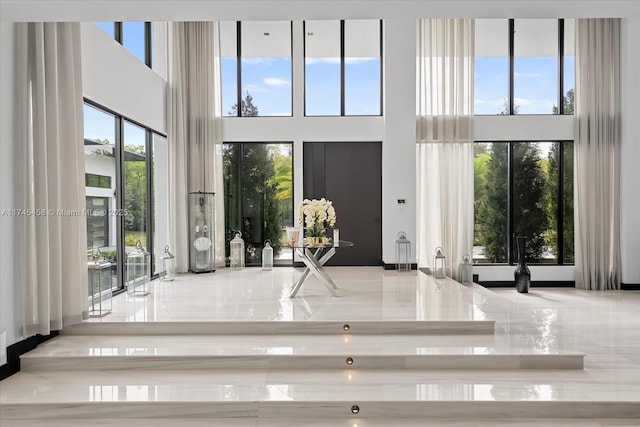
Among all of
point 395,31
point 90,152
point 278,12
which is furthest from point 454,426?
point 395,31

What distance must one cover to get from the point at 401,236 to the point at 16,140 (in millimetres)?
6022

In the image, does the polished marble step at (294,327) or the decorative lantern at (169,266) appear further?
the decorative lantern at (169,266)

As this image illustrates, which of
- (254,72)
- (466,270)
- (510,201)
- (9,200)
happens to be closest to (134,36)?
(254,72)

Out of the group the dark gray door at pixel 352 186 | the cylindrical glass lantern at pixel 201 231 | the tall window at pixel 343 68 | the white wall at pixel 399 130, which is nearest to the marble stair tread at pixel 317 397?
the cylindrical glass lantern at pixel 201 231

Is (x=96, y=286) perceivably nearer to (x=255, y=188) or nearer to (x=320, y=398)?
(x=320, y=398)

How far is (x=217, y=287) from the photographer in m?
6.93

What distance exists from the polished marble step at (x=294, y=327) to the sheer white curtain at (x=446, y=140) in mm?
4151

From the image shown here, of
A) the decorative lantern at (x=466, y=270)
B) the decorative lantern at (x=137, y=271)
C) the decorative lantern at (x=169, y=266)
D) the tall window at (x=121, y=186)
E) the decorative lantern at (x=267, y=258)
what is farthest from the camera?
the decorative lantern at (x=267, y=258)

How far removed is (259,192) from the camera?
9.25 m

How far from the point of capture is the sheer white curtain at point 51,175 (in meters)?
4.21

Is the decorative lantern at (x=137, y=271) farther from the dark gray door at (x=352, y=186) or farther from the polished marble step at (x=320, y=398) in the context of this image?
the dark gray door at (x=352, y=186)

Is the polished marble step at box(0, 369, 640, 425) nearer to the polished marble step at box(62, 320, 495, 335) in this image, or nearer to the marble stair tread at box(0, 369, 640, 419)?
the marble stair tread at box(0, 369, 640, 419)

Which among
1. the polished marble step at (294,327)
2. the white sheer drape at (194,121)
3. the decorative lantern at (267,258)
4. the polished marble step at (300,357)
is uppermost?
the white sheer drape at (194,121)

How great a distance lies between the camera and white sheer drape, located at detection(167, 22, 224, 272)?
28.1 ft
